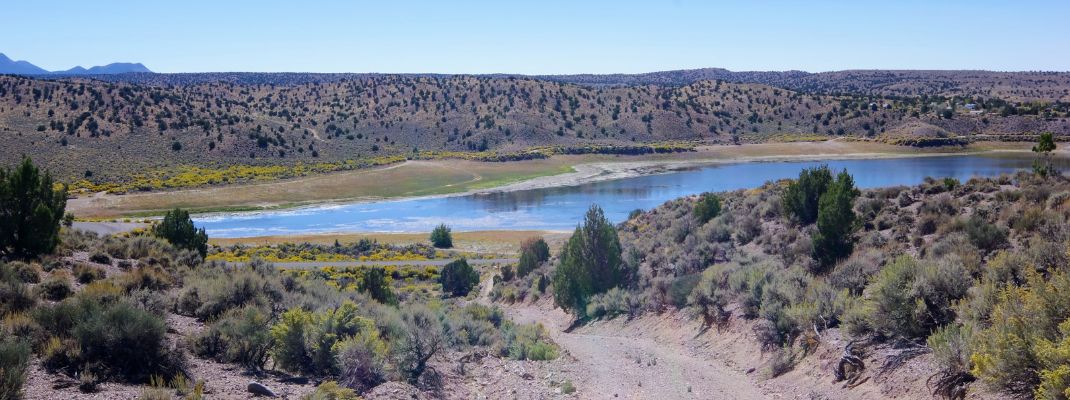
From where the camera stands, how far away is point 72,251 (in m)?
16.6

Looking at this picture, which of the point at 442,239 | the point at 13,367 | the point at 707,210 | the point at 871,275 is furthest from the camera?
the point at 442,239

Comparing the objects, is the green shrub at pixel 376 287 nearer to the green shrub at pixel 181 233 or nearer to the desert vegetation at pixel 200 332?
the desert vegetation at pixel 200 332

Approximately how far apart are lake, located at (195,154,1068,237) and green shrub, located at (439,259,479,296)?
61.4ft

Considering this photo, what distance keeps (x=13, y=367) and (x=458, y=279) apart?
2385 cm

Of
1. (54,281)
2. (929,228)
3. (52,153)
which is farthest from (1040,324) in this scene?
(52,153)

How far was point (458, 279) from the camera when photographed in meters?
30.9

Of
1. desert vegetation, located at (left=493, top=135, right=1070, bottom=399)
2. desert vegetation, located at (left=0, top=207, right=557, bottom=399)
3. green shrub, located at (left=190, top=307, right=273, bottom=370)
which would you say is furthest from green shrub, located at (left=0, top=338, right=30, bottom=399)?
desert vegetation, located at (left=493, top=135, right=1070, bottom=399)

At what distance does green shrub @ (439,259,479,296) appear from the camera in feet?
100

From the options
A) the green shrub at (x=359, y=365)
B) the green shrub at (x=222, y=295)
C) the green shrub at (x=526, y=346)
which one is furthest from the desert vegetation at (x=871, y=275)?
the green shrub at (x=222, y=295)

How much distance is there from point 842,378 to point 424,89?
109m

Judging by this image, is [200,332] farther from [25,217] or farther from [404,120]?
[404,120]

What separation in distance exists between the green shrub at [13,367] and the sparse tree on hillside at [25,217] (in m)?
8.68

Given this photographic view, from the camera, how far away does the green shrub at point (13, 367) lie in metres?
6.95

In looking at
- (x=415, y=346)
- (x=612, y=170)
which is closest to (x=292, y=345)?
(x=415, y=346)
